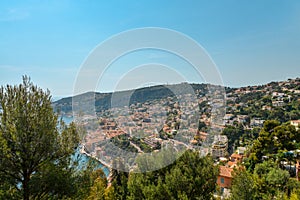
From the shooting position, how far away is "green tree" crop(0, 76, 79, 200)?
167 inches

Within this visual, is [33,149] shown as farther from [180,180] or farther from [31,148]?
[180,180]

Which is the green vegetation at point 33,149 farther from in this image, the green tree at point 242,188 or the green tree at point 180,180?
the green tree at point 242,188

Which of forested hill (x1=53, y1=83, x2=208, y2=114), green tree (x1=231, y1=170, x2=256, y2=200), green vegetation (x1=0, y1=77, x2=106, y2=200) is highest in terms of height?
forested hill (x1=53, y1=83, x2=208, y2=114)

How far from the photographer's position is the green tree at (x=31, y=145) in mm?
4234

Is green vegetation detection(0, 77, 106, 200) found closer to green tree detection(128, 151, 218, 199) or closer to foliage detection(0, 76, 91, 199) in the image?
foliage detection(0, 76, 91, 199)

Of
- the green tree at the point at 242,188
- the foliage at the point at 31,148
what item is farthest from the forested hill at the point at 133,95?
the green tree at the point at 242,188

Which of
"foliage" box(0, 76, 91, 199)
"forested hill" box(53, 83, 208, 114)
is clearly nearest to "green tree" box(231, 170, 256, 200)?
"forested hill" box(53, 83, 208, 114)

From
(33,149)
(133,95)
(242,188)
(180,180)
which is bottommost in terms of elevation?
(242,188)

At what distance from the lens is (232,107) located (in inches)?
1705

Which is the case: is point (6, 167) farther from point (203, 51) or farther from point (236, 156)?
point (236, 156)

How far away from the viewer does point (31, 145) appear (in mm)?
4316

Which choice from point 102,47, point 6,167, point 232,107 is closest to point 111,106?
point 102,47

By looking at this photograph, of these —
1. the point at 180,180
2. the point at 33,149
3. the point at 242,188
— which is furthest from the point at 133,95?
the point at 242,188

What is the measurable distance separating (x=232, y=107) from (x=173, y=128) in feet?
126
